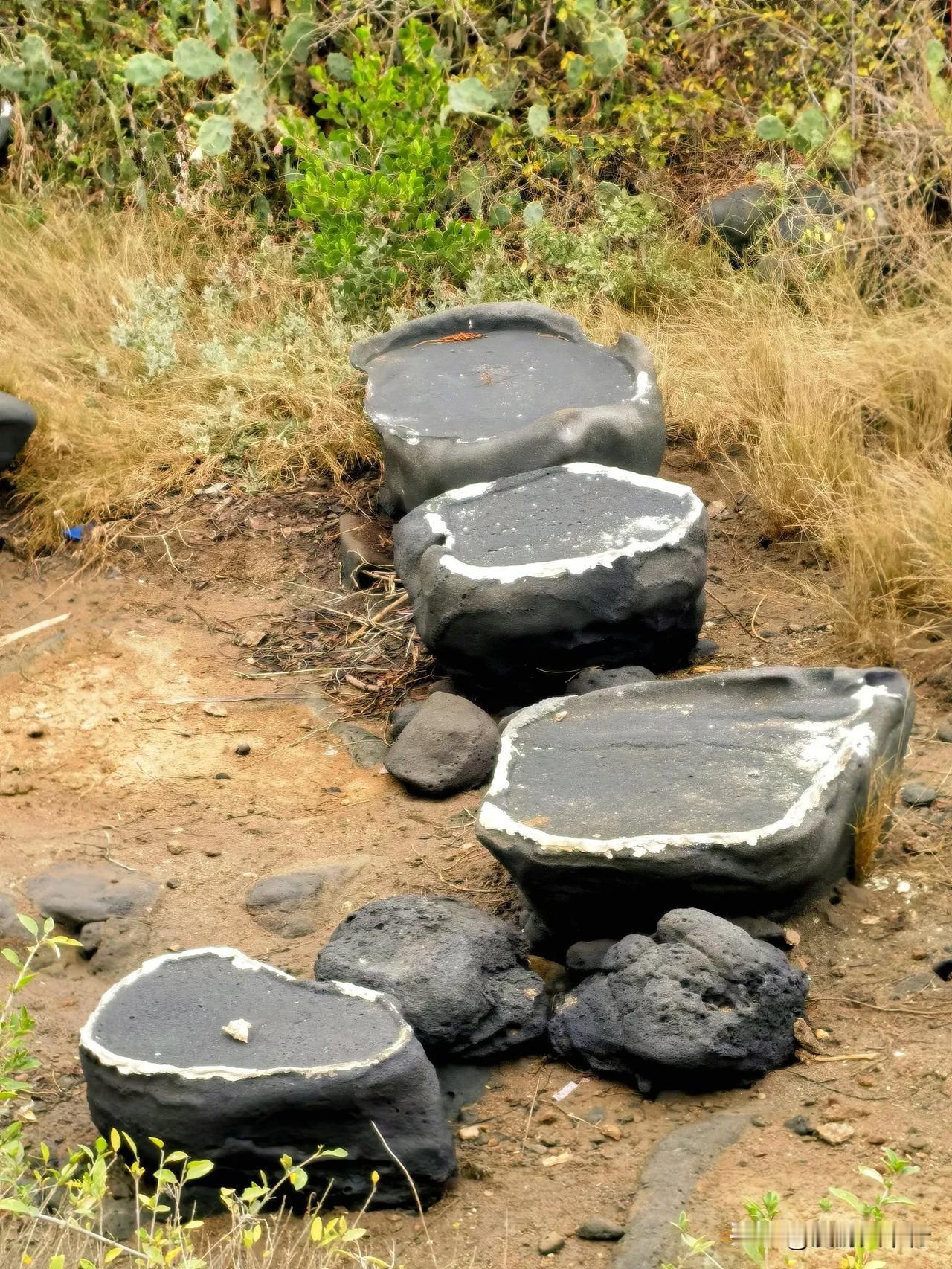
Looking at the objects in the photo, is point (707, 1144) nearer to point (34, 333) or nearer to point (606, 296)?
point (606, 296)

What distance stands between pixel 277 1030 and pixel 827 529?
7.77ft

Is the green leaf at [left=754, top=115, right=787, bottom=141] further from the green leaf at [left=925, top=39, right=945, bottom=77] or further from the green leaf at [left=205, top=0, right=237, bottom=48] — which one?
the green leaf at [left=205, top=0, right=237, bottom=48]

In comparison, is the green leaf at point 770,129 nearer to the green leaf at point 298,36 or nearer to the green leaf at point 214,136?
the green leaf at point 298,36

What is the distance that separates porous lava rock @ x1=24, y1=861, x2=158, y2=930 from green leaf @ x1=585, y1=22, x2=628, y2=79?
438 centimetres

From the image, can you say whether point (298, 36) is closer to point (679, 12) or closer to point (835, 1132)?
point (679, 12)

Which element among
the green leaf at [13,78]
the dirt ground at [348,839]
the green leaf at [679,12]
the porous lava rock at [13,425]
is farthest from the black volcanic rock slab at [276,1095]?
the green leaf at [13,78]

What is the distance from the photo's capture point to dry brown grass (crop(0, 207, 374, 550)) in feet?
17.5

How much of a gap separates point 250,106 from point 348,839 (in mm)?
3954

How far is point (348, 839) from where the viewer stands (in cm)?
376

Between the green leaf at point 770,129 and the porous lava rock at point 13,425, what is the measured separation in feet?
9.66

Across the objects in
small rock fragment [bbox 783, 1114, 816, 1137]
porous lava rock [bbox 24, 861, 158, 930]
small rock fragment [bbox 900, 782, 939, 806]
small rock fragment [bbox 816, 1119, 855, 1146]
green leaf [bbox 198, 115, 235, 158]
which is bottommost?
porous lava rock [bbox 24, 861, 158, 930]

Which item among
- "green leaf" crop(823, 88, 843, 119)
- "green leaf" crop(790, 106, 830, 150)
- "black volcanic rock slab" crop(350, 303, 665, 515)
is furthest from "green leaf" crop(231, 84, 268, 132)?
"green leaf" crop(823, 88, 843, 119)

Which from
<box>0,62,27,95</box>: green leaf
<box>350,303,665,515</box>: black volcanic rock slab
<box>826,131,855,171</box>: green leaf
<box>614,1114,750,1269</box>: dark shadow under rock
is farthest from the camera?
<box>0,62,27,95</box>: green leaf

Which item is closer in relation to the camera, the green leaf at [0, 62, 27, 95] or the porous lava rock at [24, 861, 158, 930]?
the porous lava rock at [24, 861, 158, 930]
